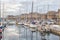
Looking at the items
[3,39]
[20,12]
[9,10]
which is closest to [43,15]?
[20,12]

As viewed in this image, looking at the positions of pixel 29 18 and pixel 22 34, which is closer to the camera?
pixel 22 34

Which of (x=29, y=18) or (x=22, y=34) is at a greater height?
(x=29, y=18)

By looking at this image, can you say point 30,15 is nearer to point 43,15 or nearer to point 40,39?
point 43,15

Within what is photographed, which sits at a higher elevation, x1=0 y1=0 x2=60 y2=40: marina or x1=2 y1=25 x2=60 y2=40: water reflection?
x1=0 y1=0 x2=60 y2=40: marina

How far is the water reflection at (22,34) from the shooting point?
4.59 meters

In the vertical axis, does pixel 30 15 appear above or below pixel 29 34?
above

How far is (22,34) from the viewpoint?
4.92 metres

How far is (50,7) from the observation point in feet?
16.2

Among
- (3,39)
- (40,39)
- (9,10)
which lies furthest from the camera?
(9,10)

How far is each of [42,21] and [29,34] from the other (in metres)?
0.58

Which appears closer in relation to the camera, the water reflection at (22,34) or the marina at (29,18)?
the water reflection at (22,34)

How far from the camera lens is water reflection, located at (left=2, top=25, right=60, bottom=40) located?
4.59 m

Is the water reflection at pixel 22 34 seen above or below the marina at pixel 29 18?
below

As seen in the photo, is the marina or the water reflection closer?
the water reflection
